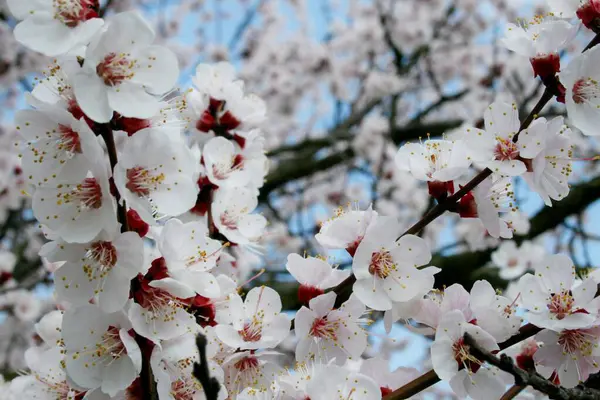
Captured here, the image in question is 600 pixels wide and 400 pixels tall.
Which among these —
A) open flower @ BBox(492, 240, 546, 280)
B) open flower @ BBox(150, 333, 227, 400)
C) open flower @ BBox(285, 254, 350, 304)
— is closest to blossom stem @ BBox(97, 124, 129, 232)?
open flower @ BBox(150, 333, 227, 400)

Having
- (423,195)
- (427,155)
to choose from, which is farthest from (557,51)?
(423,195)

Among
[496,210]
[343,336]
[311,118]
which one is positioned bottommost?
[311,118]

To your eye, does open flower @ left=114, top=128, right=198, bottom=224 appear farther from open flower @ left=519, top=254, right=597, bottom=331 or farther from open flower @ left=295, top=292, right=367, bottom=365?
open flower @ left=519, top=254, right=597, bottom=331

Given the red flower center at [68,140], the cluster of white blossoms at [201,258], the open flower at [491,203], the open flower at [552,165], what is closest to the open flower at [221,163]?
the cluster of white blossoms at [201,258]

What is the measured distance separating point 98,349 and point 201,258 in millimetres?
253

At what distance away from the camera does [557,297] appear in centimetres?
118

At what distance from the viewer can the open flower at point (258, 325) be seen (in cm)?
122

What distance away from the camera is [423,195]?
18.0 ft

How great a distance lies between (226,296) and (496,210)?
594 millimetres

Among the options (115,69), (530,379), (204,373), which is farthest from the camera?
(115,69)

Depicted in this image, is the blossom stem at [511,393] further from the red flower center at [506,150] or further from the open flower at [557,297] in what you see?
the red flower center at [506,150]

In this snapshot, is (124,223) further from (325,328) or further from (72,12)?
(325,328)

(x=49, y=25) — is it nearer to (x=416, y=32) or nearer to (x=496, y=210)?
(x=496, y=210)

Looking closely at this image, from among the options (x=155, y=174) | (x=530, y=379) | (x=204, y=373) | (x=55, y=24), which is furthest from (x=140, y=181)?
(x=530, y=379)
